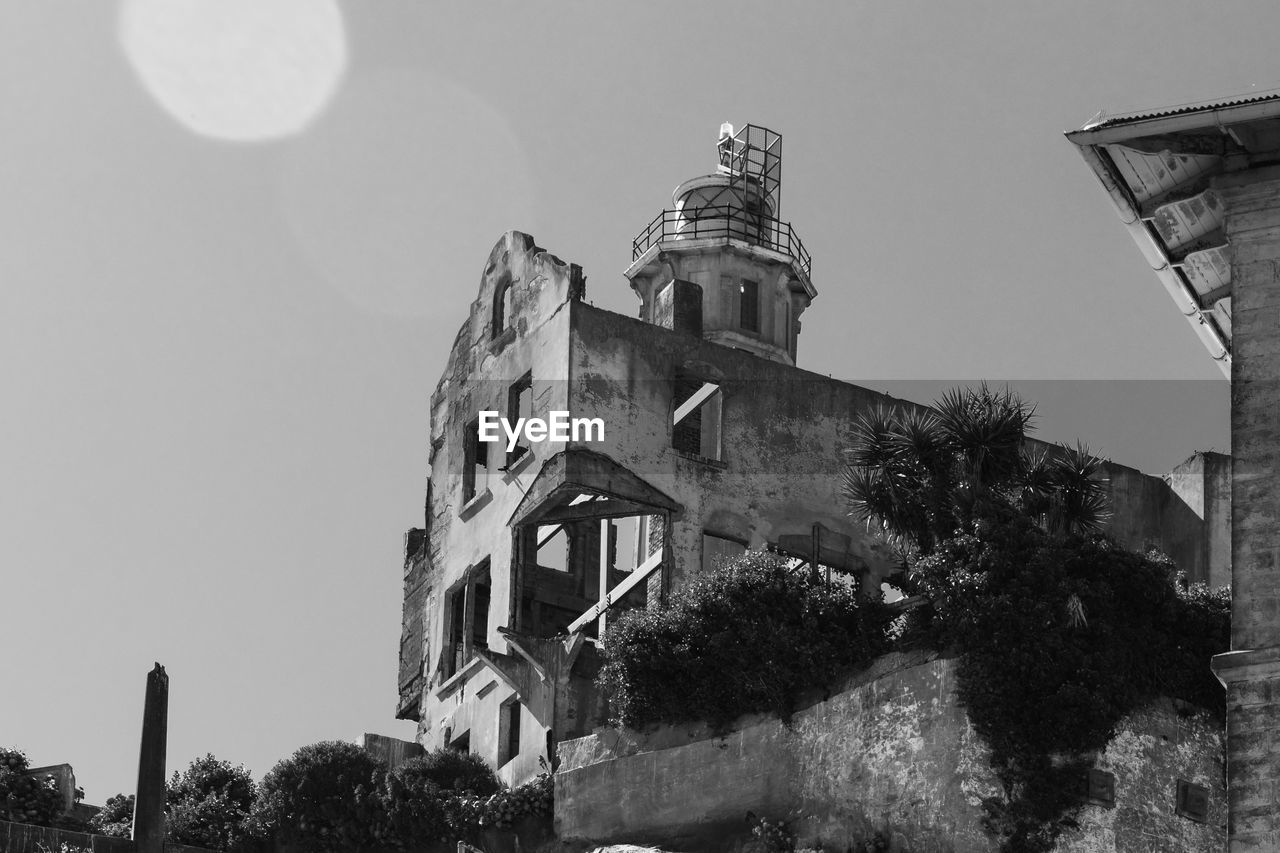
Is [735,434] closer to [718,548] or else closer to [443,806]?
[718,548]

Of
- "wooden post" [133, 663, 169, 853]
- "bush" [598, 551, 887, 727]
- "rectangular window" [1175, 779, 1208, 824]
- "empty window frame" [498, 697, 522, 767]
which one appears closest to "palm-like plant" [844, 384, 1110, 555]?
"bush" [598, 551, 887, 727]

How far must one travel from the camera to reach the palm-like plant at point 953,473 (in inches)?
1542

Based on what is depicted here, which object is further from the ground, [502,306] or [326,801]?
[502,306]

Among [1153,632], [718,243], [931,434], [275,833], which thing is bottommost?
[275,833]

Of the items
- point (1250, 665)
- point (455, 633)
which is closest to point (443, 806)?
point (455, 633)

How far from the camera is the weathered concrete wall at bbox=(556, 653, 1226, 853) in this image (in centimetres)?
3509

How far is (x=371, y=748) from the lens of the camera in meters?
47.0

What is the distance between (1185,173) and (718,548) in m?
14.1

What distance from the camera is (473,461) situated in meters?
49.5

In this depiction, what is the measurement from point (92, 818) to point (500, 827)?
9648 millimetres

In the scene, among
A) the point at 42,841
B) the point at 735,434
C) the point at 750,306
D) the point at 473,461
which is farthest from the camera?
the point at 750,306

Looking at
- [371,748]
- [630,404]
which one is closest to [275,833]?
[371,748]

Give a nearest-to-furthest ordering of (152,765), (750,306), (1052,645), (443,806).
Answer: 1. (152,765)
2. (1052,645)
3. (443,806)
4. (750,306)

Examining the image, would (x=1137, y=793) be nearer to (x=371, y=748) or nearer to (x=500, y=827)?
(x=500, y=827)
